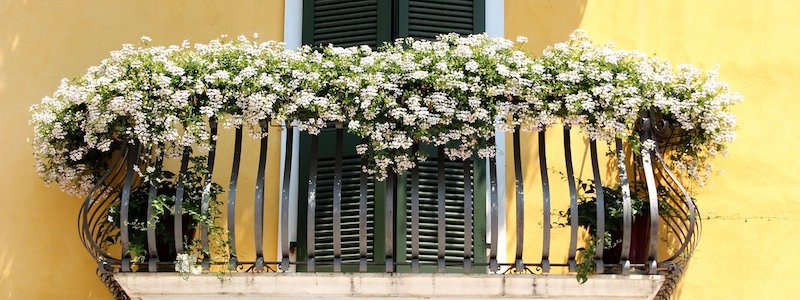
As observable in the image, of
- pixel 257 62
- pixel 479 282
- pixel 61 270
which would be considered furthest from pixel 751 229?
pixel 61 270

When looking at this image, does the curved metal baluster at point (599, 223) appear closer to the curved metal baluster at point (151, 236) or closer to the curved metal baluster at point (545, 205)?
the curved metal baluster at point (545, 205)

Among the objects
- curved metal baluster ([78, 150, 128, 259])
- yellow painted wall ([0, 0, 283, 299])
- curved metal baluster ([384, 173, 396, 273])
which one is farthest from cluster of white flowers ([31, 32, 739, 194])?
yellow painted wall ([0, 0, 283, 299])

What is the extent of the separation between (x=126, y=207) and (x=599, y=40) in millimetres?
2743

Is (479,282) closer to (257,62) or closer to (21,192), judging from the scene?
(257,62)

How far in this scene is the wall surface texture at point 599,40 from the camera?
8.41 meters

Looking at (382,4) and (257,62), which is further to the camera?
(382,4)

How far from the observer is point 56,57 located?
28.6 ft

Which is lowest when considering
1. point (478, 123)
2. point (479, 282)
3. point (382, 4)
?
point (479, 282)

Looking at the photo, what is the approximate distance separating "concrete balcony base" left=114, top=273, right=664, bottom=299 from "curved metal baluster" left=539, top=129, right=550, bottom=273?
0.09 meters

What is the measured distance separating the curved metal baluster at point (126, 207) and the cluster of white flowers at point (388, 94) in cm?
9

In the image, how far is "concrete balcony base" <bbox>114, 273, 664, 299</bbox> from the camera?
25.6ft

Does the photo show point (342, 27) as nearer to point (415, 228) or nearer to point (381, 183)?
point (381, 183)

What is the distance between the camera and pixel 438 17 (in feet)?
28.7

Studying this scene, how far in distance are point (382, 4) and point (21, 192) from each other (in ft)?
7.13
